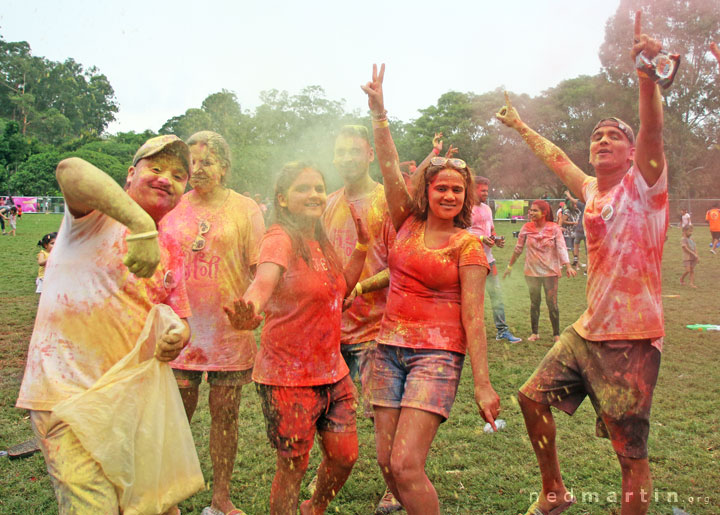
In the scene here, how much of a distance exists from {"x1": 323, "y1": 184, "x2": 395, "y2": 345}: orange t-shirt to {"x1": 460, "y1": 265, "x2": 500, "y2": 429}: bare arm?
75 centimetres

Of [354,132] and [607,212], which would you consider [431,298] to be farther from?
[354,132]

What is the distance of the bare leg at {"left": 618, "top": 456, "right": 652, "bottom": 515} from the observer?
297 centimetres

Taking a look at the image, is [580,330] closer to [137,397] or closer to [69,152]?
[137,397]

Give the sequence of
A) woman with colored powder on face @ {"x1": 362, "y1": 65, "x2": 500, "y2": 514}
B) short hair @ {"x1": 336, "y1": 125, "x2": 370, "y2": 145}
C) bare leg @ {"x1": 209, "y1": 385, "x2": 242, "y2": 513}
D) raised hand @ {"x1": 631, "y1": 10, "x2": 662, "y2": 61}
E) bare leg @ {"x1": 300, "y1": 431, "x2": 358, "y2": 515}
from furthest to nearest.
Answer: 1. short hair @ {"x1": 336, "y1": 125, "x2": 370, "y2": 145}
2. bare leg @ {"x1": 209, "y1": 385, "x2": 242, "y2": 513}
3. bare leg @ {"x1": 300, "y1": 431, "x2": 358, "y2": 515}
4. woman with colored powder on face @ {"x1": 362, "y1": 65, "x2": 500, "y2": 514}
5. raised hand @ {"x1": 631, "y1": 10, "x2": 662, "y2": 61}

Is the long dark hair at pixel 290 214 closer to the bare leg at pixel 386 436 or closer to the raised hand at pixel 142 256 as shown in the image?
the bare leg at pixel 386 436

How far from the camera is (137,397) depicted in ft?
6.92

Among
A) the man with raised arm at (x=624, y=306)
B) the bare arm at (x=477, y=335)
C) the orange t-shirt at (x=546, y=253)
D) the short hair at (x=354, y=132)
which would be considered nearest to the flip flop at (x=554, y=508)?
the man with raised arm at (x=624, y=306)

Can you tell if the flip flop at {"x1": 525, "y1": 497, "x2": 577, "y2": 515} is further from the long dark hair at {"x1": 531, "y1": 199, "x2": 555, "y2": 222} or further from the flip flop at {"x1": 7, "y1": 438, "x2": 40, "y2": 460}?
the long dark hair at {"x1": 531, "y1": 199, "x2": 555, "y2": 222}

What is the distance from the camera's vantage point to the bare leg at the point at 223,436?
3.48 metres

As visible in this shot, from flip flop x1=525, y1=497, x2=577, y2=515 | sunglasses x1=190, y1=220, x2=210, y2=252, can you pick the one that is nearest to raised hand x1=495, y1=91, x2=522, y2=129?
sunglasses x1=190, y1=220, x2=210, y2=252

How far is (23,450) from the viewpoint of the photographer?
13.9ft

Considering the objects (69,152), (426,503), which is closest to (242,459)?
(426,503)

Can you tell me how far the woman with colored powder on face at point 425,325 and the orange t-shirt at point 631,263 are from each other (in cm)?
74

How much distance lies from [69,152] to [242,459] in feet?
165
